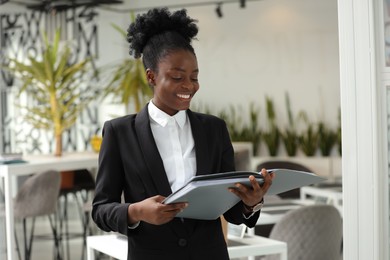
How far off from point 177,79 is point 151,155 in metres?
0.21

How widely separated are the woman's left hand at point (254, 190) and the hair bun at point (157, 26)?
1.42 ft

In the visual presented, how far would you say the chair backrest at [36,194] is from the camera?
219 inches

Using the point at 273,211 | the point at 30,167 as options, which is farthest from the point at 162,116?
the point at 30,167

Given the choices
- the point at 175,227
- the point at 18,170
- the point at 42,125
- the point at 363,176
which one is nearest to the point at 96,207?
the point at 175,227

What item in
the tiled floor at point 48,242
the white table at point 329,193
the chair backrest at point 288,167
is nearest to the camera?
the white table at point 329,193

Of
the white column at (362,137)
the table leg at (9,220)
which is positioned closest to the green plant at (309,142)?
the table leg at (9,220)

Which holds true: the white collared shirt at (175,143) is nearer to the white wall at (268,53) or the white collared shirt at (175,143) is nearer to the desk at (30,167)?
the desk at (30,167)

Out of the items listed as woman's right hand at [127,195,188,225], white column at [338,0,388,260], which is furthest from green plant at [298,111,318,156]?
woman's right hand at [127,195,188,225]

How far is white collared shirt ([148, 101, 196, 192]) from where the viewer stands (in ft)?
6.32

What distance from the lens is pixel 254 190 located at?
1818 mm

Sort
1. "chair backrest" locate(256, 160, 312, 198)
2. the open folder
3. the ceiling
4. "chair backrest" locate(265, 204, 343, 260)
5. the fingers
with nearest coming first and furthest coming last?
1. the open folder
2. the fingers
3. "chair backrest" locate(265, 204, 343, 260)
4. "chair backrest" locate(256, 160, 312, 198)
5. the ceiling

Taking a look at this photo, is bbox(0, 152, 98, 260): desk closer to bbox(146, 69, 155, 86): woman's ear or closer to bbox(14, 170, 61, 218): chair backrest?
bbox(14, 170, 61, 218): chair backrest

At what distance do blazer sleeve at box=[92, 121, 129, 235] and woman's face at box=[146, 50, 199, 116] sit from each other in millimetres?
185

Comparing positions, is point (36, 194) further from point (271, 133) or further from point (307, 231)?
point (271, 133)
